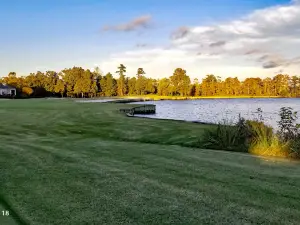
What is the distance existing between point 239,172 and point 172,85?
512 ft

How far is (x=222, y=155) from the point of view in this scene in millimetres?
10062

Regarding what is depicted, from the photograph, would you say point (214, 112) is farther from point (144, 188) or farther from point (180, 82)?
point (180, 82)

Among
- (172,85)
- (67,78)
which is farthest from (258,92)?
(67,78)

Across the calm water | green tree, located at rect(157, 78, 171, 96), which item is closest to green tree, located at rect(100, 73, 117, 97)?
green tree, located at rect(157, 78, 171, 96)

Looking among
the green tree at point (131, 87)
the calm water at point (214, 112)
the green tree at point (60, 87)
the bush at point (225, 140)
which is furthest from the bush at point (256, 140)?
the green tree at point (131, 87)

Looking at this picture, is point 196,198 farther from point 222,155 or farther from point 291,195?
point 222,155

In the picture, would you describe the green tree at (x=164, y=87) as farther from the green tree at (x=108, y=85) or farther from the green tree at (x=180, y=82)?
the green tree at (x=108, y=85)

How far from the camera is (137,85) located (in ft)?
513

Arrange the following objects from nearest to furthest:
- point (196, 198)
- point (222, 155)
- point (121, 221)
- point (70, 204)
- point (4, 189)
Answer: point (121, 221)
point (70, 204)
point (196, 198)
point (4, 189)
point (222, 155)

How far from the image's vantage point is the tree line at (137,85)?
127 m

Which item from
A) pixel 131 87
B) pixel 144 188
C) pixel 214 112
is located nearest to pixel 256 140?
pixel 144 188

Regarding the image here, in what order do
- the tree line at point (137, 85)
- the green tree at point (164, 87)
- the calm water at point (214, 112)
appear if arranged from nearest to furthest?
1. the calm water at point (214, 112)
2. the tree line at point (137, 85)
3. the green tree at point (164, 87)

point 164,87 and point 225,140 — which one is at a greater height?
point 164,87

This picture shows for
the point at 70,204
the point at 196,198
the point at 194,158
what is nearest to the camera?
the point at 70,204
